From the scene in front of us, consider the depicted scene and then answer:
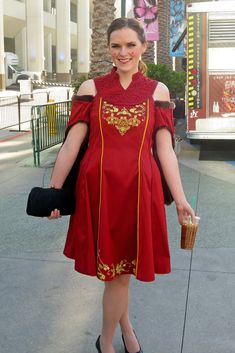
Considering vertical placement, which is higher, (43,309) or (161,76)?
(161,76)

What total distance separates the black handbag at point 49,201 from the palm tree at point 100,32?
386 inches

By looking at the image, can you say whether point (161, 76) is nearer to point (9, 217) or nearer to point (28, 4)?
point (9, 217)

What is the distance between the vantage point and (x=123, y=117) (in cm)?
284

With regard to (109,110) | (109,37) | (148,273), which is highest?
(109,37)

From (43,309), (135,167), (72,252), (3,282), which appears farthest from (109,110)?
(3,282)

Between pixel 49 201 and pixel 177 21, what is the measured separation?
64.6 ft

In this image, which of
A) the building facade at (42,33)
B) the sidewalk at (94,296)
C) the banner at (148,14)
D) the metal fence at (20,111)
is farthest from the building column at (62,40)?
the sidewalk at (94,296)

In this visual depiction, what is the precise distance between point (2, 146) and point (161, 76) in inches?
194

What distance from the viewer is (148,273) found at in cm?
290

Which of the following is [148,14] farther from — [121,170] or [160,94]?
[121,170]

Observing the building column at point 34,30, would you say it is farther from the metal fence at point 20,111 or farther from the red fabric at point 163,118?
the red fabric at point 163,118

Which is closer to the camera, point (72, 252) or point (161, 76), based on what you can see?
point (72, 252)

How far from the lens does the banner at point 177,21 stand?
2098 centimetres

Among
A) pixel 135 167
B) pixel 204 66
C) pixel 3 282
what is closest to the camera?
pixel 135 167
